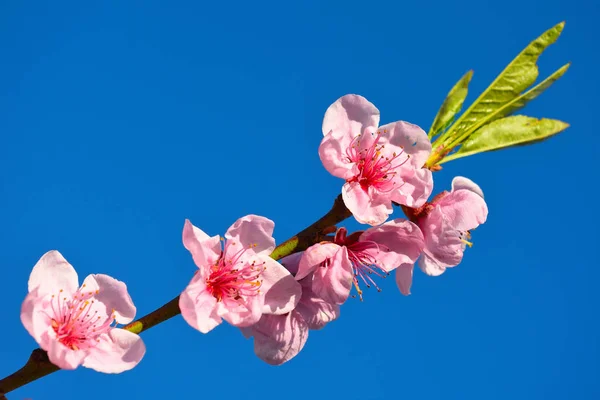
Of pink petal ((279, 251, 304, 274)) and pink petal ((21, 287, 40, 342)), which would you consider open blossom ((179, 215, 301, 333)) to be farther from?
pink petal ((21, 287, 40, 342))

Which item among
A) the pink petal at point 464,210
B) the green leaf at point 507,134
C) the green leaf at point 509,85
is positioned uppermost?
the green leaf at point 509,85

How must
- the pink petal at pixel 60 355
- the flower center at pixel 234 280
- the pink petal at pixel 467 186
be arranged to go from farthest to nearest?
1. the pink petal at pixel 467 186
2. the flower center at pixel 234 280
3. the pink petal at pixel 60 355

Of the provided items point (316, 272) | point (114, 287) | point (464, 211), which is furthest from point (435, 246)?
point (114, 287)

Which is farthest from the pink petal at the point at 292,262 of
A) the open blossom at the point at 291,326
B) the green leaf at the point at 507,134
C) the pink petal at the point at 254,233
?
the green leaf at the point at 507,134

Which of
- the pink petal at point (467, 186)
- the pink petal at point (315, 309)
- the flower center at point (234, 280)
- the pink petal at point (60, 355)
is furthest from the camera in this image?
the pink petal at point (467, 186)

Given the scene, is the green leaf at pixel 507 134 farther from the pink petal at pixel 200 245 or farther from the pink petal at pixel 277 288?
the pink petal at pixel 200 245
